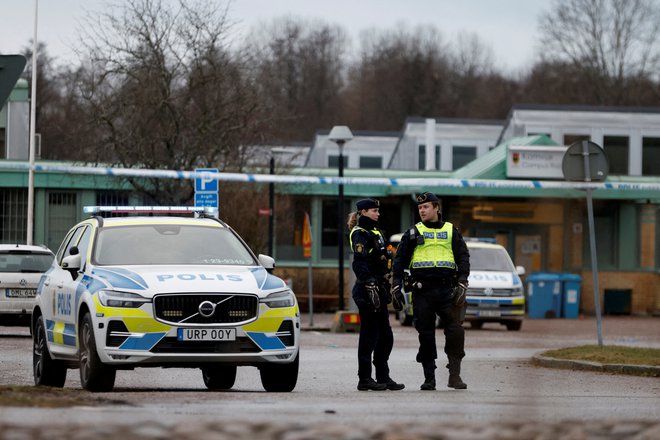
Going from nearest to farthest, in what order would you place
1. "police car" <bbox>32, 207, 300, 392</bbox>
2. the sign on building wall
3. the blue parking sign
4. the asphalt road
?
the asphalt road < "police car" <bbox>32, 207, 300, 392</bbox> < the blue parking sign < the sign on building wall

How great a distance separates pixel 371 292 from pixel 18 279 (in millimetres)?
12166

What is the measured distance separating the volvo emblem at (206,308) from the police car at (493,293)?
18.3m

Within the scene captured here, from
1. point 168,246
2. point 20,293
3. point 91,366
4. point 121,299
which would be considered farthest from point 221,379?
point 20,293

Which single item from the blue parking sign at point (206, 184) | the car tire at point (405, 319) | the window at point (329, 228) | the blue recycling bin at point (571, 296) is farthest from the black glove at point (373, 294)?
the window at point (329, 228)

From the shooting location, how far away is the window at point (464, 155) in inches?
2249

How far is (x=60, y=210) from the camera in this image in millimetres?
42938

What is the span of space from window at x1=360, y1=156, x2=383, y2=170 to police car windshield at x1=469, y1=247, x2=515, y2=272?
1203 inches

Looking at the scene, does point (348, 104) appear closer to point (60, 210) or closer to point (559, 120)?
point (559, 120)

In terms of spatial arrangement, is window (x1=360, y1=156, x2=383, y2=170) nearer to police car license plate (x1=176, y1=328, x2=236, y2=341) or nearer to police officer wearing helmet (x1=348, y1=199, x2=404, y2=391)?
police officer wearing helmet (x1=348, y1=199, x2=404, y2=391)

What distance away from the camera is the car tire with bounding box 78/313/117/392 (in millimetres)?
12555

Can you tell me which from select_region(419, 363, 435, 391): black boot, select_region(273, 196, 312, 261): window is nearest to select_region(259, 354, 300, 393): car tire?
select_region(419, 363, 435, 391): black boot

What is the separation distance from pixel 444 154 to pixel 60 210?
1851 cm

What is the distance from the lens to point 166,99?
112 feet

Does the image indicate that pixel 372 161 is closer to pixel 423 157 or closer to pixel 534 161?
pixel 423 157
